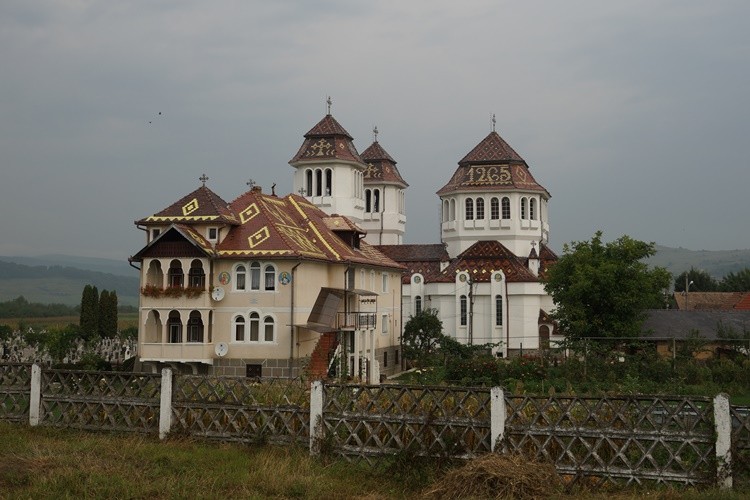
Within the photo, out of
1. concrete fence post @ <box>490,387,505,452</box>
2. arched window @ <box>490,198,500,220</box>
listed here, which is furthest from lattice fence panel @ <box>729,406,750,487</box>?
arched window @ <box>490,198,500,220</box>

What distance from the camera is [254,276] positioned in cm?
3372

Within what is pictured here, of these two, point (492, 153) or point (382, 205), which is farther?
point (382, 205)

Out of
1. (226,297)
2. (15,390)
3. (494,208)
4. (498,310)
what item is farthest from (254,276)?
(494,208)

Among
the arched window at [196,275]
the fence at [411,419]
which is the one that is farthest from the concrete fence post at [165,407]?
the arched window at [196,275]

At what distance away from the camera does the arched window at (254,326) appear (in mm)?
33509

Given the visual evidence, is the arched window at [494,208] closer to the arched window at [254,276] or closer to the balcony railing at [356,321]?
the balcony railing at [356,321]

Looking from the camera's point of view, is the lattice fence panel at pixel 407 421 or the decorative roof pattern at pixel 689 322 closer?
the lattice fence panel at pixel 407 421

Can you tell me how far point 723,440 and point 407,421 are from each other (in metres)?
5.01

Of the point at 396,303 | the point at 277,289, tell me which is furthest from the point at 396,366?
the point at 277,289

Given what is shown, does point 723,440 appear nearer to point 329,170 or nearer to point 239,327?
point 239,327

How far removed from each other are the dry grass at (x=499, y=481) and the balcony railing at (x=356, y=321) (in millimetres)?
22501

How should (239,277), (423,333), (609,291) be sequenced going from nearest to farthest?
(239,277) → (609,291) → (423,333)

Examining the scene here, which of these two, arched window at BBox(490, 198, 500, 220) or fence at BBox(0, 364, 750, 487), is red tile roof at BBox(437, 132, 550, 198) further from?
fence at BBox(0, 364, 750, 487)

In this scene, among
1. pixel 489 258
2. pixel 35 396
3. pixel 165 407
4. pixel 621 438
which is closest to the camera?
pixel 621 438
